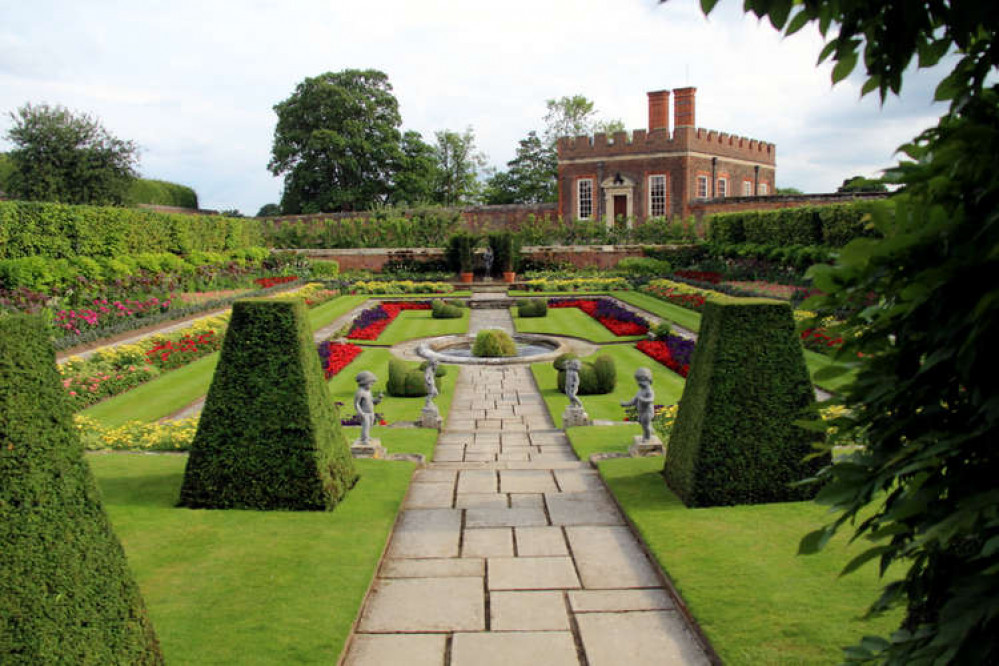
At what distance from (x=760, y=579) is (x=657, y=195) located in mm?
36182

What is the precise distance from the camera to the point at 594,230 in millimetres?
34406

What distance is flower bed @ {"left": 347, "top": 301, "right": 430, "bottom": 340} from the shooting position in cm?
1822

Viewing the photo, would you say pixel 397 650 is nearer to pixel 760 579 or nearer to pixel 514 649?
pixel 514 649

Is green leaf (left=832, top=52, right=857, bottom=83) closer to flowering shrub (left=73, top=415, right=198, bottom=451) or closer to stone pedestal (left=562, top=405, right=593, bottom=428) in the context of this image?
flowering shrub (left=73, top=415, right=198, bottom=451)

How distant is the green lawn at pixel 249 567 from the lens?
373 cm

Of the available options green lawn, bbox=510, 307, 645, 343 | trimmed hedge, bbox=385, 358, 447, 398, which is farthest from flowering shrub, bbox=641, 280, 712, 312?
trimmed hedge, bbox=385, 358, 447, 398

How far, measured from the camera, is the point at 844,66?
196 cm

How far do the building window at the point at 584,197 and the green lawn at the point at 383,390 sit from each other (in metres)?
Result: 26.3

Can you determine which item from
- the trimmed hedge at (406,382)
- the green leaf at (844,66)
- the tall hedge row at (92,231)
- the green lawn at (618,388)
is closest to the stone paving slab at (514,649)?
the green leaf at (844,66)

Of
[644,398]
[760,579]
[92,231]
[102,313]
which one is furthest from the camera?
[92,231]

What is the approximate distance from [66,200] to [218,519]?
2984 centimetres

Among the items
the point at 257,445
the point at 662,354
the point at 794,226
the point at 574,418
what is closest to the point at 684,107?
the point at 794,226

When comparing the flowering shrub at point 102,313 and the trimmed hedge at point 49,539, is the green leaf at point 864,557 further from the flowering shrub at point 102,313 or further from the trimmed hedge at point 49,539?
the flowering shrub at point 102,313

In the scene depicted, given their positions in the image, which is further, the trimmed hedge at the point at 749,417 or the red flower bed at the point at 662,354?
the red flower bed at the point at 662,354
